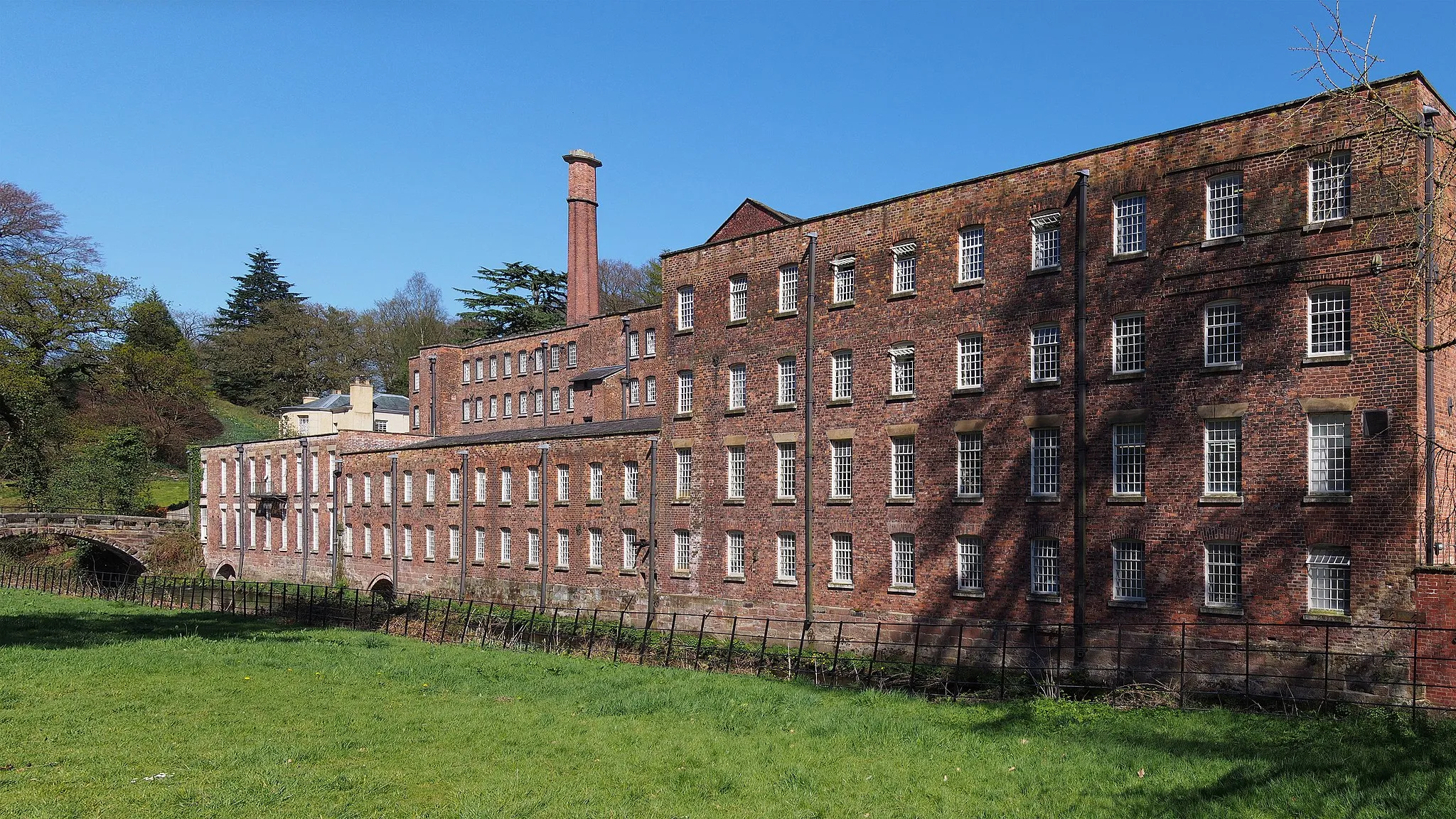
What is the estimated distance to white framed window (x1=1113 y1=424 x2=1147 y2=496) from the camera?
25312 millimetres

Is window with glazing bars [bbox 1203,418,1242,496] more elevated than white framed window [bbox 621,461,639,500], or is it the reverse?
window with glazing bars [bbox 1203,418,1242,496]

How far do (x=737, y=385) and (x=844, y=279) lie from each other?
16.5ft

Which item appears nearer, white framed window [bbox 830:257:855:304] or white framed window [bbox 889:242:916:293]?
white framed window [bbox 889:242:916:293]

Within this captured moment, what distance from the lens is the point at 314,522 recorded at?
54.3 metres

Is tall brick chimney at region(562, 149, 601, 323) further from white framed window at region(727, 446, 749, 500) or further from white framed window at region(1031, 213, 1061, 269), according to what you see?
white framed window at region(1031, 213, 1061, 269)

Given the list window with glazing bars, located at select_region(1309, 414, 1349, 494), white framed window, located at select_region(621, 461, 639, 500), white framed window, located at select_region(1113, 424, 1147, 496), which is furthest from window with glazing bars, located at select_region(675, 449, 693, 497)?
window with glazing bars, located at select_region(1309, 414, 1349, 494)

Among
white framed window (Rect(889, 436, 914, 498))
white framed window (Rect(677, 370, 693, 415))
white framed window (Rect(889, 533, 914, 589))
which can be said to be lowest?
white framed window (Rect(889, 533, 914, 589))

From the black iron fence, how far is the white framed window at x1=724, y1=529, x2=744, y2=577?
1412 mm

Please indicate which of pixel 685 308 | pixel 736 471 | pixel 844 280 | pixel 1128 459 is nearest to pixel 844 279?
pixel 844 280

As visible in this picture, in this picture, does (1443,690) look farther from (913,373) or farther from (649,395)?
(649,395)

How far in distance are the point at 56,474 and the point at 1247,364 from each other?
62315 mm

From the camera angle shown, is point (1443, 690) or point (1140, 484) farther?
point (1140, 484)

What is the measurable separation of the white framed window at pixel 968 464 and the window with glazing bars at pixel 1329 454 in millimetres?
7820

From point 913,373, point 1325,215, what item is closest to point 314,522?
point 913,373
